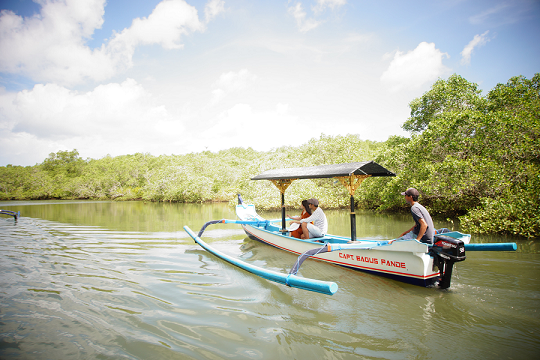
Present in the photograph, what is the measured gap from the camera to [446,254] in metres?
4.90

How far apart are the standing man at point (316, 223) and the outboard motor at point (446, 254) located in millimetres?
2679

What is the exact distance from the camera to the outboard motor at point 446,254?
4820 millimetres

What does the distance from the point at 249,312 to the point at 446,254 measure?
148 inches

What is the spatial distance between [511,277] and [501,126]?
284 inches

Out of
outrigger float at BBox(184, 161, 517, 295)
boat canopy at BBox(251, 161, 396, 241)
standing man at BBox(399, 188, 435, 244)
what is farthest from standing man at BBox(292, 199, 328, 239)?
standing man at BBox(399, 188, 435, 244)

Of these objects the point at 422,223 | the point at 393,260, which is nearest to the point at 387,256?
the point at 393,260

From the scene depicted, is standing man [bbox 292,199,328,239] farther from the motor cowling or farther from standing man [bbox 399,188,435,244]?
the motor cowling

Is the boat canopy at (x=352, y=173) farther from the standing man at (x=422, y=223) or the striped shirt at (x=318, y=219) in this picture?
the standing man at (x=422, y=223)

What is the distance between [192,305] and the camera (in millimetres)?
4605

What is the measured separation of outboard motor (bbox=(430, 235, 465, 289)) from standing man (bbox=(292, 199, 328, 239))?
2679 millimetres

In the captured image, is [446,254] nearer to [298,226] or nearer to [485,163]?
[298,226]

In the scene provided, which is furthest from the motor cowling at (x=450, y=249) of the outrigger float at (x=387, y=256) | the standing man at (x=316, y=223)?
the standing man at (x=316, y=223)

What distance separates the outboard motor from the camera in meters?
4.82

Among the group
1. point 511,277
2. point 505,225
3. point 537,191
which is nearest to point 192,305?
point 511,277
